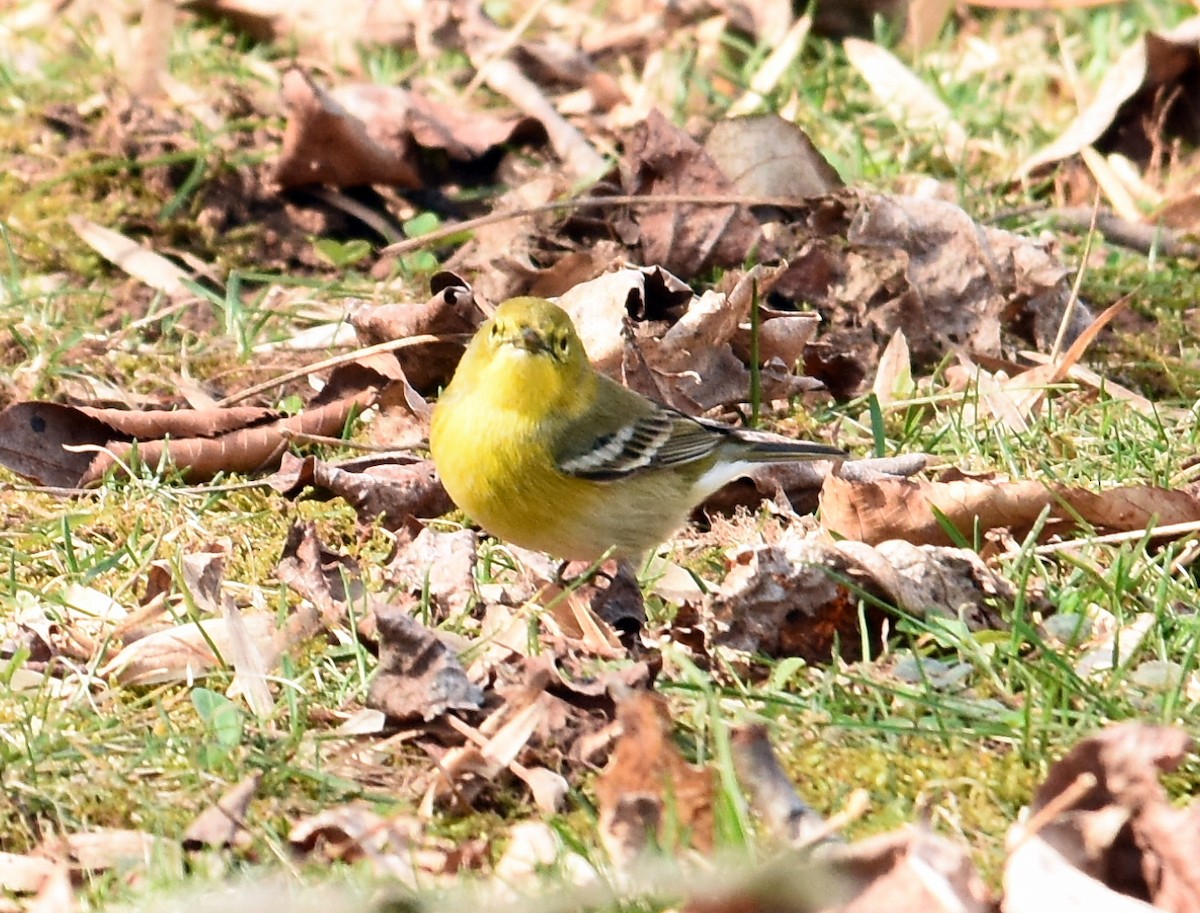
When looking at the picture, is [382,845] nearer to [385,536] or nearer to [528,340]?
[385,536]

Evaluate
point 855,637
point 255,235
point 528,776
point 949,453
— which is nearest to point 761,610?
point 855,637

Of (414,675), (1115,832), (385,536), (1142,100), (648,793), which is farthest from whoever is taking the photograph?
(1142,100)

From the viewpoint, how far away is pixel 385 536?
4.75 meters

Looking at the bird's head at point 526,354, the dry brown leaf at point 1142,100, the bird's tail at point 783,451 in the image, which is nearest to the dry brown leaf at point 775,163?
the dry brown leaf at point 1142,100

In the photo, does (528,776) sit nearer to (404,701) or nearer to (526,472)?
(404,701)

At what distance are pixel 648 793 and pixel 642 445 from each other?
2023 millimetres

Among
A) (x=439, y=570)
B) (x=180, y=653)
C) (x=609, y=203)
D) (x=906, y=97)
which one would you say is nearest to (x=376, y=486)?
(x=439, y=570)

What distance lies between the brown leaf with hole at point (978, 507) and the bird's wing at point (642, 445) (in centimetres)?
65

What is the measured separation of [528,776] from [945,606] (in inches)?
45.2

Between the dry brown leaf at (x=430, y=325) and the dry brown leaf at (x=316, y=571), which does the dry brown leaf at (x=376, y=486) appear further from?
the dry brown leaf at (x=430, y=325)

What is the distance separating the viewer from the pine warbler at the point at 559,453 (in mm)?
4504

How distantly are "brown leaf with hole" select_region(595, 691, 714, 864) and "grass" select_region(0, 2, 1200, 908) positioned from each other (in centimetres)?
6

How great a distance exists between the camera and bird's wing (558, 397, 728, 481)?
15.4 ft

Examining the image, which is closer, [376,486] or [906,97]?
[376,486]
